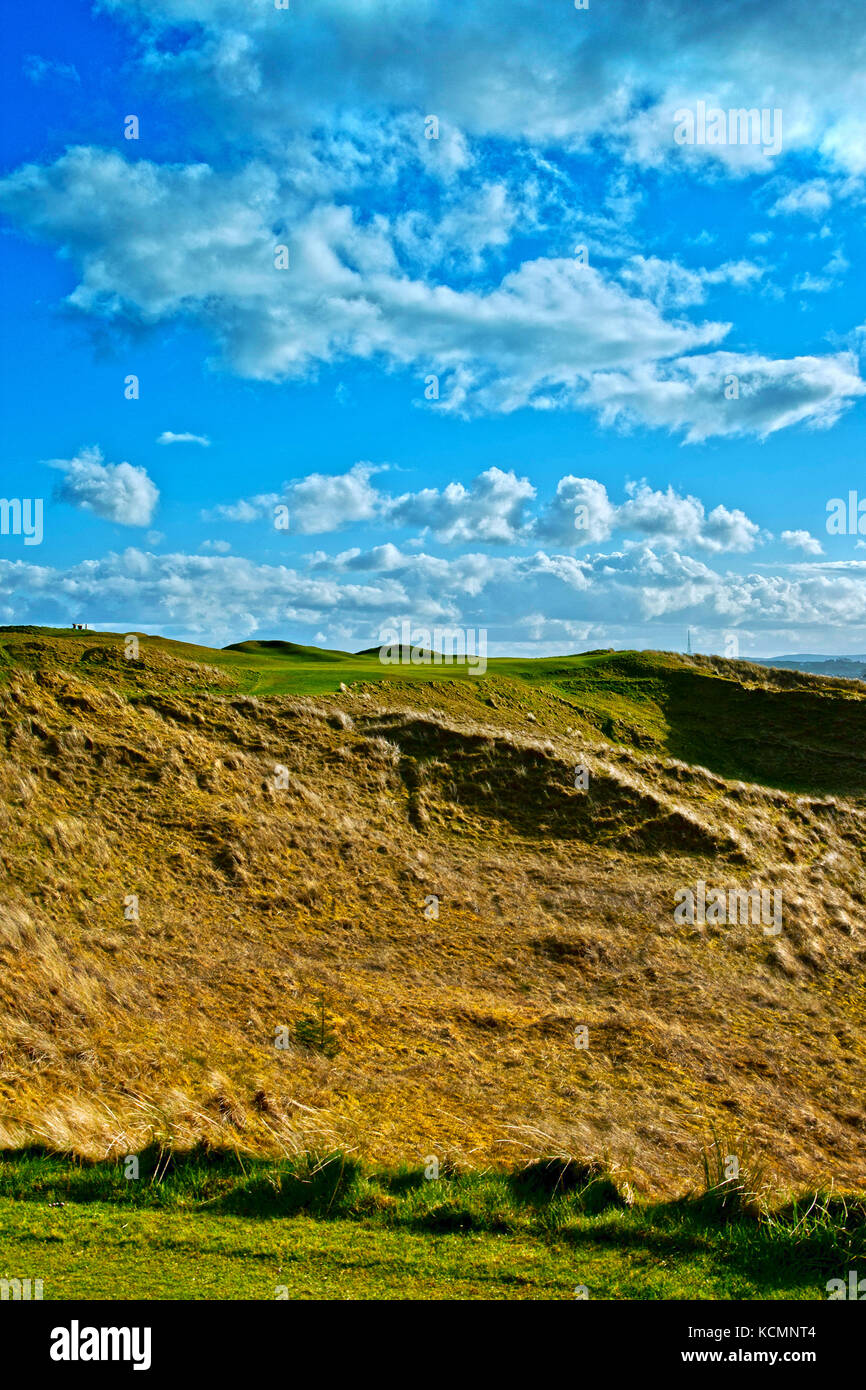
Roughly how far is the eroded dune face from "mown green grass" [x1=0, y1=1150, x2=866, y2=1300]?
0.98 meters

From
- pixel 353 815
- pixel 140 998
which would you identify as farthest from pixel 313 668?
pixel 140 998

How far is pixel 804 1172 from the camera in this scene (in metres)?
12.0

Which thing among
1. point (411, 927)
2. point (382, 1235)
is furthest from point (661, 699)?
point (382, 1235)

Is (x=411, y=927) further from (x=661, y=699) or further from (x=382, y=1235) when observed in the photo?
(x=661, y=699)

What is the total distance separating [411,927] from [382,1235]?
12.4 meters

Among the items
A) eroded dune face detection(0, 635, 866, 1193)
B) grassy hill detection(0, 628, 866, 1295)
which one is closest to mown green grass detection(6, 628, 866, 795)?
grassy hill detection(0, 628, 866, 1295)

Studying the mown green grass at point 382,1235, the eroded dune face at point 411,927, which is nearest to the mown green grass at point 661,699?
the eroded dune face at point 411,927

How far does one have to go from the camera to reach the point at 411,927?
19141 millimetres

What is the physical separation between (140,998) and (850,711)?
117 ft

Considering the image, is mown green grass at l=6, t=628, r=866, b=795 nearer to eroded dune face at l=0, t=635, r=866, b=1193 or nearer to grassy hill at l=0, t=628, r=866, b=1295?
grassy hill at l=0, t=628, r=866, b=1295

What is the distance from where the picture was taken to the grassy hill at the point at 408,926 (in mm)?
11430

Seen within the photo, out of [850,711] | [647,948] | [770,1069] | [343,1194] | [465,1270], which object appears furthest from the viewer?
[850,711]
